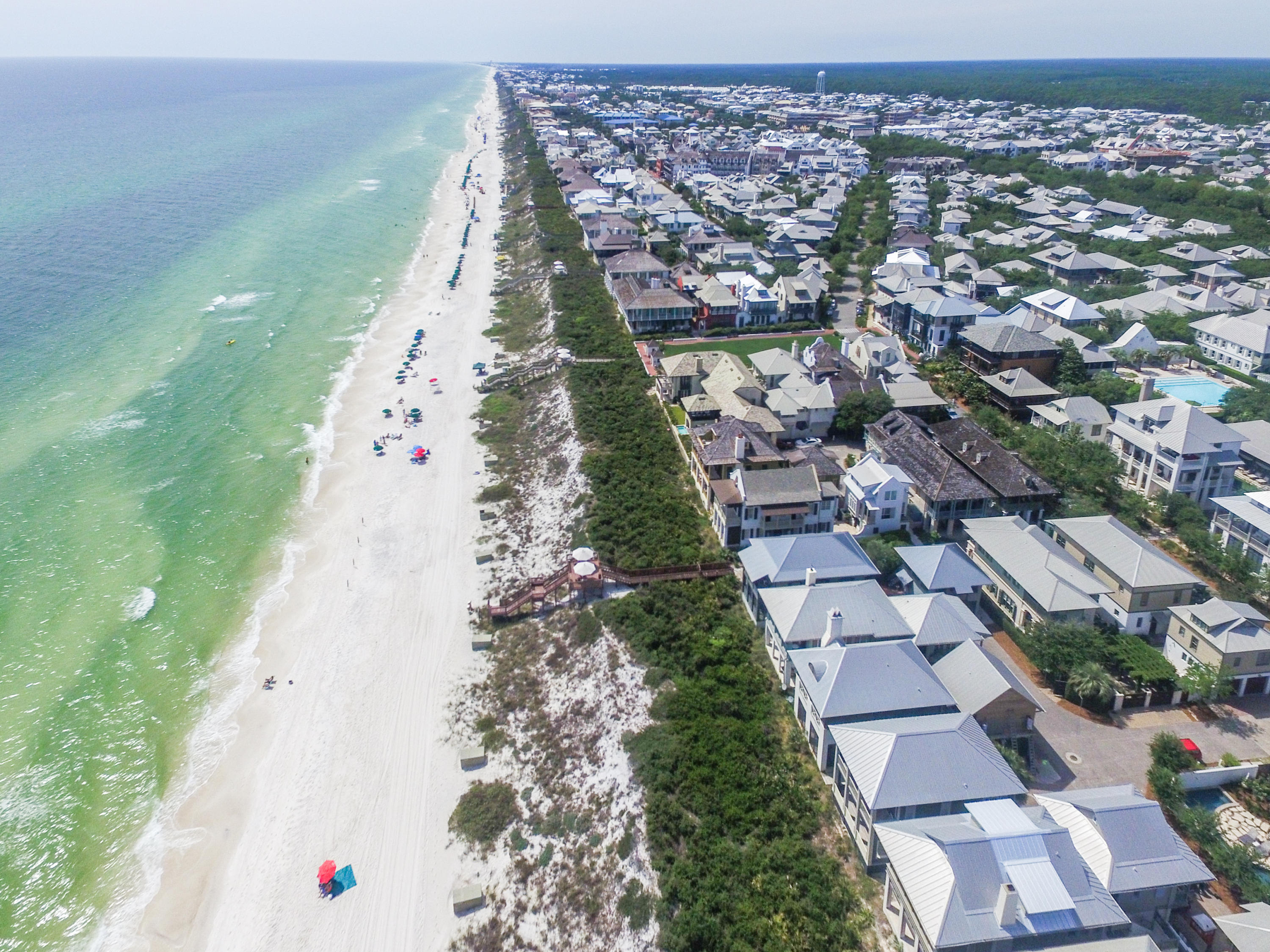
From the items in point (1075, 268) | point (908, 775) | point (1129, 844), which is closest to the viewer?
point (1129, 844)

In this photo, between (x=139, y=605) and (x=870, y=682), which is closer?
(x=870, y=682)

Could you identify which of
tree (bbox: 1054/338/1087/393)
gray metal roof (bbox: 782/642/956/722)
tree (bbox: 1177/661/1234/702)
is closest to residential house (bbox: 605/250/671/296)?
tree (bbox: 1054/338/1087/393)

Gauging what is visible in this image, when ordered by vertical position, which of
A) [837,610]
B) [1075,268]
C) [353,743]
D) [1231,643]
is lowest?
[353,743]

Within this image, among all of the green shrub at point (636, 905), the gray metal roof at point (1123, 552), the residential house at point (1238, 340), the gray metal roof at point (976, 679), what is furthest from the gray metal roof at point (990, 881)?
the residential house at point (1238, 340)

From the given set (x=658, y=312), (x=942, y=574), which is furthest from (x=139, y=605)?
(x=658, y=312)

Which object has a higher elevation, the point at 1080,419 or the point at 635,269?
the point at 635,269

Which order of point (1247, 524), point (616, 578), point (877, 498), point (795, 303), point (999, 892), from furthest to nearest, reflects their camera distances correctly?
1. point (795, 303)
2. point (877, 498)
3. point (616, 578)
4. point (1247, 524)
5. point (999, 892)

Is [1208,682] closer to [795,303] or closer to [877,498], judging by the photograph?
[877,498]

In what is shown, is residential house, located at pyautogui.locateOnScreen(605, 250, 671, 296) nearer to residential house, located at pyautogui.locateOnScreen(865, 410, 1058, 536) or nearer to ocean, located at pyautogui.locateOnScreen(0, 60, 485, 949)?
ocean, located at pyautogui.locateOnScreen(0, 60, 485, 949)
